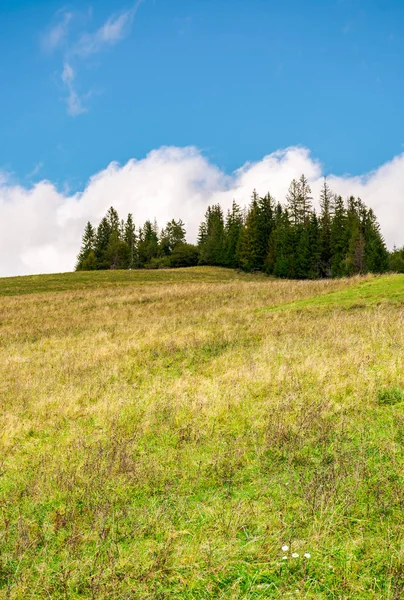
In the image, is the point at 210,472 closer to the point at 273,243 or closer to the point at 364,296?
the point at 364,296

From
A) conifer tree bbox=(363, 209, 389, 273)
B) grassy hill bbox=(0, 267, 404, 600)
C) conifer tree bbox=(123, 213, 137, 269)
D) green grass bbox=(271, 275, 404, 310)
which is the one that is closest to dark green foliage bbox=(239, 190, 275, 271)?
conifer tree bbox=(363, 209, 389, 273)

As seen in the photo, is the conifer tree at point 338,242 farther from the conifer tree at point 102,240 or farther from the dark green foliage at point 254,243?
the conifer tree at point 102,240

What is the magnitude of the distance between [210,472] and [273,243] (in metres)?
76.0

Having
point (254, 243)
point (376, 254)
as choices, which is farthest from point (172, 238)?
point (376, 254)

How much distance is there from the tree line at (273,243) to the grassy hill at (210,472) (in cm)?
6053

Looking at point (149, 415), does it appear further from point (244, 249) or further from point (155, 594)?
point (244, 249)

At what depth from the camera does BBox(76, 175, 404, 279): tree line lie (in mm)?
69312

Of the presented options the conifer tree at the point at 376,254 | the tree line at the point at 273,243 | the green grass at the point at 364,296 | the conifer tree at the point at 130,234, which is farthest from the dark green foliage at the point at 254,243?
the green grass at the point at 364,296

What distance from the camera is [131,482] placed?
15.2ft

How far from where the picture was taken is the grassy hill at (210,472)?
3.14 m

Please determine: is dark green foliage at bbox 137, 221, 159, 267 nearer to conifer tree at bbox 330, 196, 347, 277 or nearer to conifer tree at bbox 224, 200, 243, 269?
conifer tree at bbox 224, 200, 243, 269

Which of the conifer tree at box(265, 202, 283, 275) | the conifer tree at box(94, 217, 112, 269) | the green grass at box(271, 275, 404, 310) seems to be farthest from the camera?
the conifer tree at box(94, 217, 112, 269)

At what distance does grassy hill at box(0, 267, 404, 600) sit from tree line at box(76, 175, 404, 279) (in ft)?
199

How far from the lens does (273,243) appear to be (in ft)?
256
